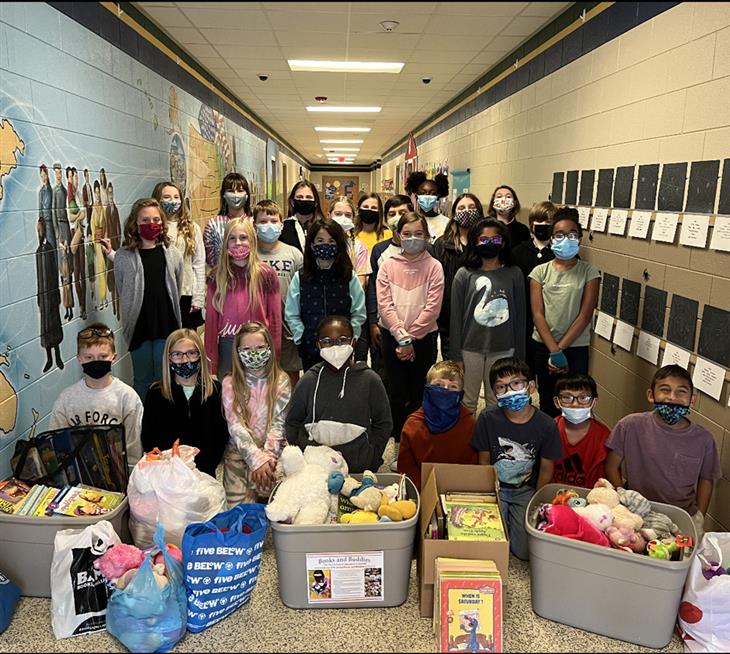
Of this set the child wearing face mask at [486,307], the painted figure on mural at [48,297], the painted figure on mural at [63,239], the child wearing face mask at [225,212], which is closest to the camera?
the painted figure on mural at [48,297]

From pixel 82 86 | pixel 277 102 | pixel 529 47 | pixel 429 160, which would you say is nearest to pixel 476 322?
pixel 82 86

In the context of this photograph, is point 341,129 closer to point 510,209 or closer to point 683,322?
point 510,209

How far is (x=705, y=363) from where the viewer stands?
9.09 ft

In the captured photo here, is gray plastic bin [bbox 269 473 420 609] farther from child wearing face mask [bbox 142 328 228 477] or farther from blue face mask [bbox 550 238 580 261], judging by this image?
blue face mask [bbox 550 238 580 261]

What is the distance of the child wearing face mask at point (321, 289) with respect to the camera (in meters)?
3.33

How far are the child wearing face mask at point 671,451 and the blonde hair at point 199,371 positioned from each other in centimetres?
180

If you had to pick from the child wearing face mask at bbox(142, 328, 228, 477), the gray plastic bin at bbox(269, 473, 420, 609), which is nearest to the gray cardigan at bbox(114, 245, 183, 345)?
the child wearing face mask at bbox(142, 328, 228, 477)

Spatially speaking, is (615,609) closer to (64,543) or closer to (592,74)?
(64,543)

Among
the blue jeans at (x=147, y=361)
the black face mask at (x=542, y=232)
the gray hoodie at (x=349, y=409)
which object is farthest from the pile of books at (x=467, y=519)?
the black face mask at (x=542, y=232)

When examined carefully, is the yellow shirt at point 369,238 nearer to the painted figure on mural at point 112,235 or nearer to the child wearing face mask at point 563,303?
the child wearing face mask at point 563,303

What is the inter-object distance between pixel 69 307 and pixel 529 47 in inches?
168

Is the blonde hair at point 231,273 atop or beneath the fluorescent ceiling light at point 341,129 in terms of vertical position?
beneath

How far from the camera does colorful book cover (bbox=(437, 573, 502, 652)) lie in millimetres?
1948

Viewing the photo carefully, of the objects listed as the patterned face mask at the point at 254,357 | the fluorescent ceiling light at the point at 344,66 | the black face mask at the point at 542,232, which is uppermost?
the fluorescent ceiling light at the point at 344,66
